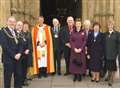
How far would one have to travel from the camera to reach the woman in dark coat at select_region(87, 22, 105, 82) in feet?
48.7

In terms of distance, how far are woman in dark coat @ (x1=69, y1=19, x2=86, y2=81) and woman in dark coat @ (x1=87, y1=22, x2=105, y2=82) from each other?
0.19m

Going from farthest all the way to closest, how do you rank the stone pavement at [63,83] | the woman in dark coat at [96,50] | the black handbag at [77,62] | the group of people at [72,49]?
the black handbag at [77,62] < the woman in dark coat at [96,50] < the stone pavement at [63,83] < the group of people at [72,49]

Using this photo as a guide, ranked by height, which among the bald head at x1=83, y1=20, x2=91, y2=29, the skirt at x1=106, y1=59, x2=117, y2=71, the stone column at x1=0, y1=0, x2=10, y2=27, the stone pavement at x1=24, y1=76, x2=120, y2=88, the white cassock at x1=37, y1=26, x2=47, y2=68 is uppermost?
the stone column at x1=0, y1=0, x2=10, y2=27

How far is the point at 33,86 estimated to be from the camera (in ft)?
47.1

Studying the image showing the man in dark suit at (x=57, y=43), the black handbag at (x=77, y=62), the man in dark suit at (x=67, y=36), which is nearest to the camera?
the black handbag at (x=77, y=62)

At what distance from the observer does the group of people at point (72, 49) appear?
563 inches

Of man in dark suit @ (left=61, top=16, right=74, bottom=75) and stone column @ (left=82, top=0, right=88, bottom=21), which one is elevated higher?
stone column @ (left=82, top=0, right=88, bottom=21)

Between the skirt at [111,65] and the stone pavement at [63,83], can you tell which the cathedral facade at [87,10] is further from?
the skirt at [111,65]

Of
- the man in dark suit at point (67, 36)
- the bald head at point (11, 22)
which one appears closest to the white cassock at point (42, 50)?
the man in dark suit at point (67, 36)

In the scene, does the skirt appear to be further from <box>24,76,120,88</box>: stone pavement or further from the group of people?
<box>24,76,120,88</box>: stone pavement

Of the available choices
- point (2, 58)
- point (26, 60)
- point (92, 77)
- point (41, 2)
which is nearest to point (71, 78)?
point (92, 77)

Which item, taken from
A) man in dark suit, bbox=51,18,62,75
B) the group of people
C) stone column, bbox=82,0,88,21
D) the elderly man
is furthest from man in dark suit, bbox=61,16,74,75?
stone column, bbox=82,0,88,21

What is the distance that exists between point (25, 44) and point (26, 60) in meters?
0.57

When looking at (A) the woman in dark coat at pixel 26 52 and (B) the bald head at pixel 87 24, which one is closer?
(A) the woman in dark coat at pixel 26 52
